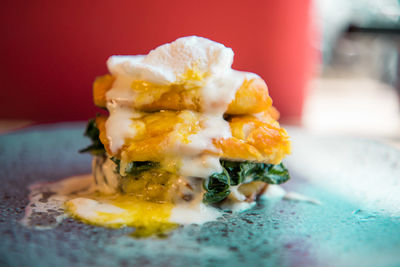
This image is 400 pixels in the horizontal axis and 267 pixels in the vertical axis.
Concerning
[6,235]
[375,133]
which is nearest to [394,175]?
[6,235]

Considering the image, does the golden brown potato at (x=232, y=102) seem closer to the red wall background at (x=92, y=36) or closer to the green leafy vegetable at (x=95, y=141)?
the green leafy vegetable at (x=95, y=141)

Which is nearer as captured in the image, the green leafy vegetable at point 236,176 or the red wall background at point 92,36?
the green leafy vegetable at point 236,176

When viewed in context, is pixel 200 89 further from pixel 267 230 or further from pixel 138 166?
pixel 267 230

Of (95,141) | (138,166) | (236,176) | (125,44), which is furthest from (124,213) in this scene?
(125,44)

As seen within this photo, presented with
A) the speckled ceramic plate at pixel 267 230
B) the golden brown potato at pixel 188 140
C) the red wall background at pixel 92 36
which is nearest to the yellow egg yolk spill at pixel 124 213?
the speckled ceramic plate at pixel 267 230

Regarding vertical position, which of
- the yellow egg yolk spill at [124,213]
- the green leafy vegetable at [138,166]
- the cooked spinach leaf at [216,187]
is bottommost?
the yellow egg yolk spill at [124,213]
